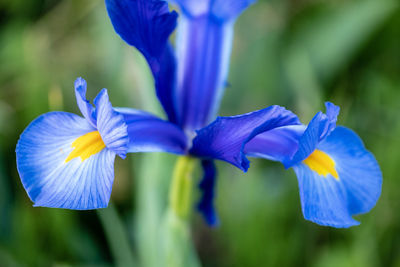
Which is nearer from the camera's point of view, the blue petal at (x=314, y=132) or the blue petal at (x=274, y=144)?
the blue petal at (x=314, y=132)

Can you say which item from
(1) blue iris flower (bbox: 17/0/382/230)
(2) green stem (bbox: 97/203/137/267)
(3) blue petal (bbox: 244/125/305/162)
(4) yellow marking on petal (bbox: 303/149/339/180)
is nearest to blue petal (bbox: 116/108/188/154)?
(1) blue iris flower (bbox: 17/0/382/230)

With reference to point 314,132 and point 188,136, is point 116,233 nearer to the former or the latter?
point 188,136

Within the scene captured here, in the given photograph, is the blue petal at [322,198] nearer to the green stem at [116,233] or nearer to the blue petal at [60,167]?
the blue petal at [60,167]

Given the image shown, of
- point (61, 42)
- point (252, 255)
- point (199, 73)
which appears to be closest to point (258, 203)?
point (252, 255)

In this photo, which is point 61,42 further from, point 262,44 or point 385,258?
point 385,258

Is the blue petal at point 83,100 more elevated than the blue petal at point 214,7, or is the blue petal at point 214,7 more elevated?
the blue petal at point 214,7

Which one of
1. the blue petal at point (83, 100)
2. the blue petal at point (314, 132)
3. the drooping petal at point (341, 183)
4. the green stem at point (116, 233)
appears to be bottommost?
the green stem at point (116, 233)

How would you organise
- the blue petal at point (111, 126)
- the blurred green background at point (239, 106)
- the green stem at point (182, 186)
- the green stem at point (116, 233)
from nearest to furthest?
the blue petal at point (111, 126) → the green stem at point (182, 186) → the green stem at point (116, 233) → the blurred green background at point (239, 106)

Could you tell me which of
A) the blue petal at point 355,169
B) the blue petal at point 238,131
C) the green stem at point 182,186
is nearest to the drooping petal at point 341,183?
the blue petal at point 355,169
